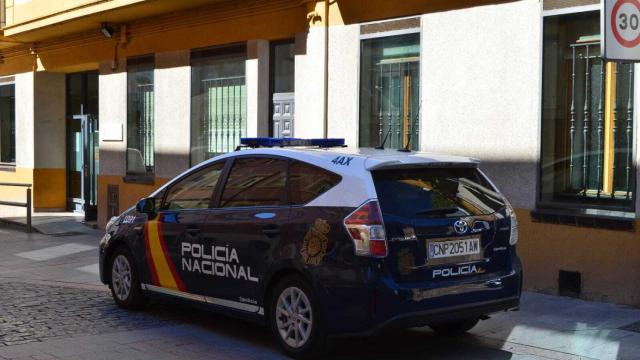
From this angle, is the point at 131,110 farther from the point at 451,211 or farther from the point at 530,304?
the point at 451,211

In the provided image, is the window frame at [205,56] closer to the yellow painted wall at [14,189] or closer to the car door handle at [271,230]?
the yellow painted wall at [14,189]

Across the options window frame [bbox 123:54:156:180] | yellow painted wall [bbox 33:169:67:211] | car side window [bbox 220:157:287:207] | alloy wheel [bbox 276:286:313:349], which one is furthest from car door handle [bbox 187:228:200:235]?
yellow painted wall [bbox 33:169:67:211]

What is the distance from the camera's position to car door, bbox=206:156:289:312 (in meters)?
6.46

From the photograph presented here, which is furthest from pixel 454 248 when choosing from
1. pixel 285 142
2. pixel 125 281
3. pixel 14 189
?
pixel 14 189

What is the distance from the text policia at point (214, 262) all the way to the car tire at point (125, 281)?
91 centimetres

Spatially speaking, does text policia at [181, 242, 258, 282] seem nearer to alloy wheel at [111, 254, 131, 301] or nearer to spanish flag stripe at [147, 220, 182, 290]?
spanish flag stripe at [147, 220, 182, 290]

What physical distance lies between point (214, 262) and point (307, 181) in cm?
121

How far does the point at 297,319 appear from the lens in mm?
6141

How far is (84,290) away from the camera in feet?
31.3

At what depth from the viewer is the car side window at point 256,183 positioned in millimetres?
6589

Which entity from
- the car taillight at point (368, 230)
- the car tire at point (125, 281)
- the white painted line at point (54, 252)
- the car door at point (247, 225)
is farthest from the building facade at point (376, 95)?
the car tire at point (125, 281)

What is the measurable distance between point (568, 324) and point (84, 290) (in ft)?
17.8

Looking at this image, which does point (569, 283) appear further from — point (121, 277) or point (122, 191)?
point (122, 191)

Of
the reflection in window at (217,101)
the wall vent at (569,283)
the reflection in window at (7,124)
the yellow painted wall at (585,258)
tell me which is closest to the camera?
the yellow painted wall at (585,258)
